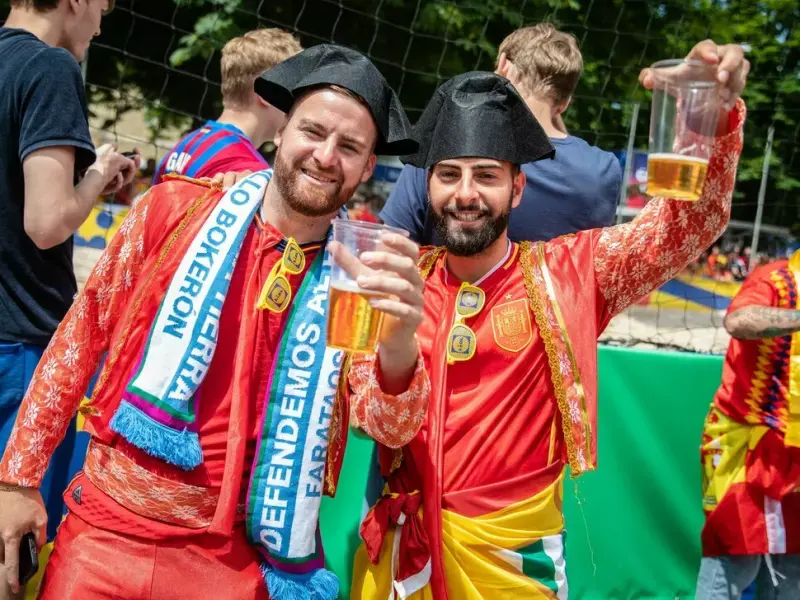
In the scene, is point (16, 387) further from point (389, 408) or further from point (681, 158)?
point (681, 158)

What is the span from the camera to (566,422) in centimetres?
216

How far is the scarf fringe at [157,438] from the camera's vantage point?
1.88m

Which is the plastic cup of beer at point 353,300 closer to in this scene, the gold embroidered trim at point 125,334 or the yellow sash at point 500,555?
the gold embroidered trim at point 125,334

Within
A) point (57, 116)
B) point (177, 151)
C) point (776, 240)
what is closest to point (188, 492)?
point (57, 116)

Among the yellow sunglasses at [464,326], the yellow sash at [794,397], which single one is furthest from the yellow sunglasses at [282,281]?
the yellow sash at [794,397]

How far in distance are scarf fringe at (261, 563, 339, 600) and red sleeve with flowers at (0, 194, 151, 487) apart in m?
0.57

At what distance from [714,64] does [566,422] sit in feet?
2.89

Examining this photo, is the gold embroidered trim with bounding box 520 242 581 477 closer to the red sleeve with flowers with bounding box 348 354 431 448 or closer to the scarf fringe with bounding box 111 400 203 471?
the red sleeve with flowers with bounding box 348 354 431 448

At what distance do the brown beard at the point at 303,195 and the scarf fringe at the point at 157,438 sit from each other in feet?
1.86

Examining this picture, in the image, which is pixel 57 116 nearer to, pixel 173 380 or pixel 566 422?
pixel 173 380

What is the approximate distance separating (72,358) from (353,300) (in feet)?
2.47

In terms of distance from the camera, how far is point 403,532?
2148 millimetres

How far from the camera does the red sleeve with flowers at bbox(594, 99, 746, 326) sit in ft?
6.83

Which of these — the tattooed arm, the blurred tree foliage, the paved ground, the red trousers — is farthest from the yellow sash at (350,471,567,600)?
the blurred tree foliage
